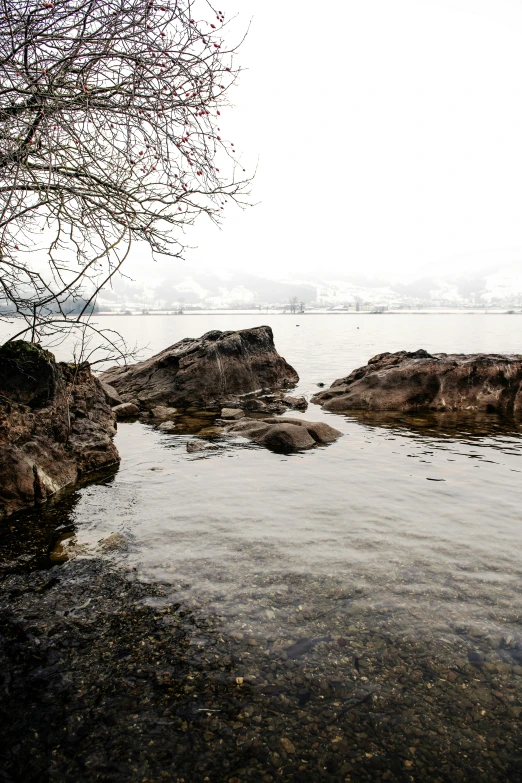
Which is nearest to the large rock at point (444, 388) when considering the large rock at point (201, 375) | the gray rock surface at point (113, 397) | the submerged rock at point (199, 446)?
the large rock at point (201, 375)

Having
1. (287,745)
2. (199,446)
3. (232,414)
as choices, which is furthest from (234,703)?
(232,414)

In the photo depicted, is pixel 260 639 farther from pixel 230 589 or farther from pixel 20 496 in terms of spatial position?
pixel 20 496

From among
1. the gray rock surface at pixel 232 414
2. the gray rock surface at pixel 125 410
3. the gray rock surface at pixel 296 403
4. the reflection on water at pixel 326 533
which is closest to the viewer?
the reflection on water at pixel 326 533

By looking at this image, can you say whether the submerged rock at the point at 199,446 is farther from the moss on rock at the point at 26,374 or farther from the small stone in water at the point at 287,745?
the small stone in water at the point at 287,745

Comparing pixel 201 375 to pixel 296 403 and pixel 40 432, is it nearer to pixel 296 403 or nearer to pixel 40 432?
pixel 296 403

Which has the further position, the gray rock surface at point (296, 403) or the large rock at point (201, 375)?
the large rock at point (201, 375)

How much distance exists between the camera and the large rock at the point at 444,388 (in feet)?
67.1

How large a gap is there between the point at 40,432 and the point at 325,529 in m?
6.32

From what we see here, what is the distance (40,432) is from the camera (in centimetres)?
1056

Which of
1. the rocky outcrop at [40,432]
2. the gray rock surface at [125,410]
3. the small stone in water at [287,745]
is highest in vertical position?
the rocky outcrop at [40,432]

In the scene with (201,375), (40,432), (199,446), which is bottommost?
(199,446)

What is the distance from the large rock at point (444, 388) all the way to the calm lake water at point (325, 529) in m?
6.07

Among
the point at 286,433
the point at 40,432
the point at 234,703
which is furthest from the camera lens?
the point at 286,433

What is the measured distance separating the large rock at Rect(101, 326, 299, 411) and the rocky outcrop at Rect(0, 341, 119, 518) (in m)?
9.02
